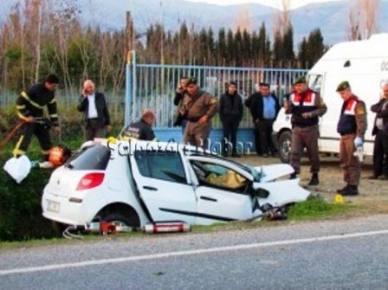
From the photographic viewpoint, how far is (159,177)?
1164 cm

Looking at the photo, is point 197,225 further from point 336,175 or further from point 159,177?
point 336,175

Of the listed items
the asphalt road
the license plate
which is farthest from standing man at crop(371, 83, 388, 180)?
the license plate

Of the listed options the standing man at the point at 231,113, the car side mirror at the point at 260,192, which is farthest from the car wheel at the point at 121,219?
the standing man at the point at 231,113

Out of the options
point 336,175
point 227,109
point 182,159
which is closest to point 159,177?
point 182,159

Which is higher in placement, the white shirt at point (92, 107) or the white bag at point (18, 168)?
the white shirt at point (92, 107)

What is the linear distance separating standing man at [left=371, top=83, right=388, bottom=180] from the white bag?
6.91m

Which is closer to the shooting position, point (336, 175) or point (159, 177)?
point (159, 177)

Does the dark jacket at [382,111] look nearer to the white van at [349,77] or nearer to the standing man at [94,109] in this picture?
the white van at [349,77]

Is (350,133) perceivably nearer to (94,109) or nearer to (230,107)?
(94,109)

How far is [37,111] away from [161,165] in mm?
4318

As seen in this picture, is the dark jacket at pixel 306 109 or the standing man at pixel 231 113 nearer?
the dark jacket at pixel 306 109

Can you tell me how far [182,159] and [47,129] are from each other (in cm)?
423

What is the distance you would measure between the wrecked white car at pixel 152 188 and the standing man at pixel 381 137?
447 centimetres

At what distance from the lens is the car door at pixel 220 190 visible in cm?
1200
